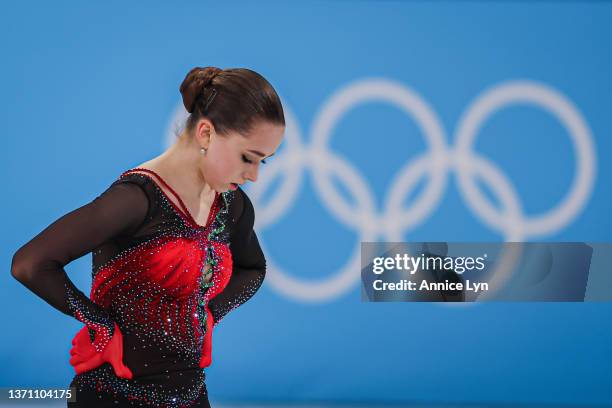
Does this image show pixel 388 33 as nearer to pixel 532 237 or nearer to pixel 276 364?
pixel 532 237

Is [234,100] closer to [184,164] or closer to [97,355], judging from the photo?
[184,164]

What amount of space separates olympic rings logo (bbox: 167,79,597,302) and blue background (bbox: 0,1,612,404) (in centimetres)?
5

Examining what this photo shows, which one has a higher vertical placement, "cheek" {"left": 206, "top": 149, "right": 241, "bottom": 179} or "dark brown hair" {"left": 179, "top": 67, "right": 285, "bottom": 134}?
→ "dark brown hair" {"left": 179, "top": 67, "right": 285, "bottom": 134}

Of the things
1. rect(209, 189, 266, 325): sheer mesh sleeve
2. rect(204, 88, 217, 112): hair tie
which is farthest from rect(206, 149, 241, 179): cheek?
rect(209, 189, 266, 325): sheer mesh sleeve

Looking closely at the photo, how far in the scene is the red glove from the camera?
1.69 meters

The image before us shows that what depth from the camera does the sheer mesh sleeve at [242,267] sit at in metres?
2.01

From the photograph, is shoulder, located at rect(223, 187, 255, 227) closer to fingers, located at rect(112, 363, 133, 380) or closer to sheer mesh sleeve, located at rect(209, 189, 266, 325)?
sheer mesh sleeve, located at rect(209, 189, 266, 325)

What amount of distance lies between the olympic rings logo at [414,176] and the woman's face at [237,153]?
127 inches

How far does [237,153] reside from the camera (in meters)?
1.76

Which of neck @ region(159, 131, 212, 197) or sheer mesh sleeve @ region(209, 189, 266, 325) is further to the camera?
sheer mesh sleeve @ region(209, 189, 266, 325)

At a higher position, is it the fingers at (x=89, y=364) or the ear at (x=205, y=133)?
the ear at (x=205, y=133)

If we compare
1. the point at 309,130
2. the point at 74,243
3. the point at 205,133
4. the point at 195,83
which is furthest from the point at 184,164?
the point at 309,130

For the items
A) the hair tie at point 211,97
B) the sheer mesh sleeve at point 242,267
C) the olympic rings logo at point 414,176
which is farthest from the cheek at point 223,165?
the olympic rings logo at point 414,176

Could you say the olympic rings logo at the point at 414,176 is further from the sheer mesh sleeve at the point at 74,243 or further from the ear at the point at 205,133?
the sheer mesh sleeve at the point at 74,243
